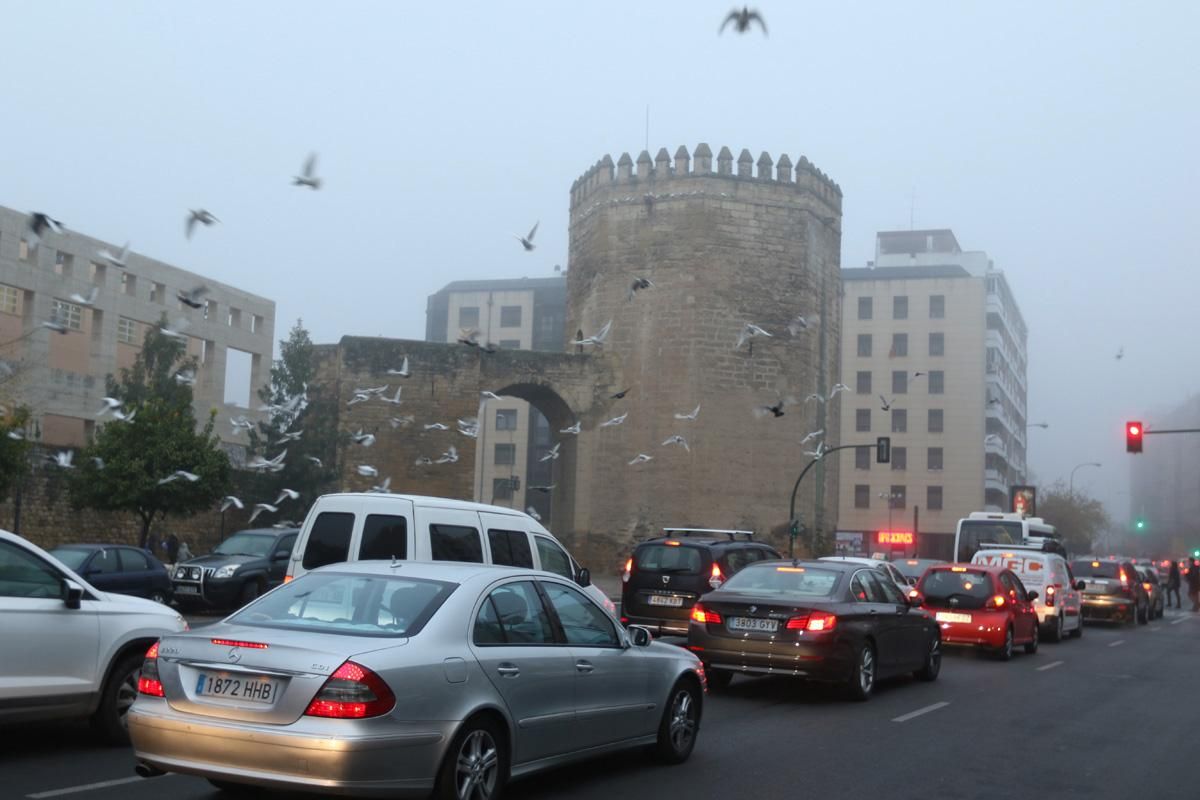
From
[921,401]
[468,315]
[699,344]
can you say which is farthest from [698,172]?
[468,315]

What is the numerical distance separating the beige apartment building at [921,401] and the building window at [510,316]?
2299 cm

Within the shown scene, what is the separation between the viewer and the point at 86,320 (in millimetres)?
47125

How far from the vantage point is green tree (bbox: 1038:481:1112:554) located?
82938mm

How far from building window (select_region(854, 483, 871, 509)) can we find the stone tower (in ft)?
110

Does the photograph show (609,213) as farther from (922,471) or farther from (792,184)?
(922,471)

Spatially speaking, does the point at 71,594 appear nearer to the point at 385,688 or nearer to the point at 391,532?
the point at 385,688

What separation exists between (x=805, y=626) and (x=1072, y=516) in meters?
79.0

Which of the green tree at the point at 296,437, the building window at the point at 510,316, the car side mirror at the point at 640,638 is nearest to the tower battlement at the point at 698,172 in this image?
the green tree at the point at 296,437

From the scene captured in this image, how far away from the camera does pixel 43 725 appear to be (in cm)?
852

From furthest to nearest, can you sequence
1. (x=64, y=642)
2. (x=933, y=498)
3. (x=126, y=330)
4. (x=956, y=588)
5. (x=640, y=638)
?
(x=933, y=498)
(x=126, y=330)
(x=956, y=588)
(x=640, y=638)
(x=64, y=642)

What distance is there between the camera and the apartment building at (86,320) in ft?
138

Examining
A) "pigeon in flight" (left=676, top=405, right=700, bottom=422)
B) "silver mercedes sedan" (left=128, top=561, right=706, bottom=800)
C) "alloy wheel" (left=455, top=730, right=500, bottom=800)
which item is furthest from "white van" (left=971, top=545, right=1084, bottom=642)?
"alloy wheel" (left=455, top=730, right=500, bottom=800)

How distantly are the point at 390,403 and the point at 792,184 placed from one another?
48.4 feet

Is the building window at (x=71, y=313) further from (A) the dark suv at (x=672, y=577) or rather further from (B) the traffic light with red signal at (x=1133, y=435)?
(B) the traffic light with red signal at (x=1133, y=435)
